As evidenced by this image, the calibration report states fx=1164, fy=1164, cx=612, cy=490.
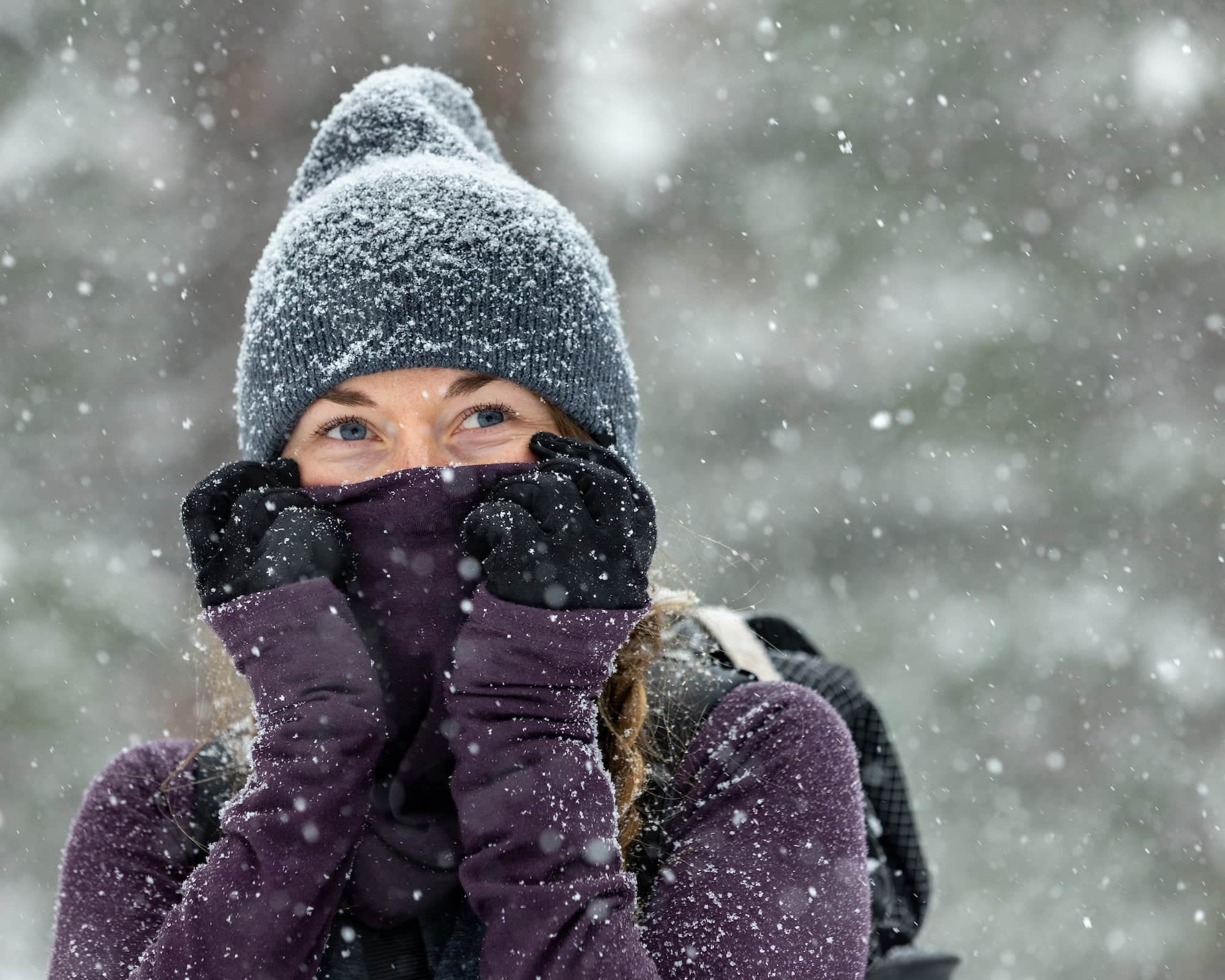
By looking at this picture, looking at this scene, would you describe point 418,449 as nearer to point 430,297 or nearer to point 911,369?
point 430,297

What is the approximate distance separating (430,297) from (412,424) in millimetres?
240

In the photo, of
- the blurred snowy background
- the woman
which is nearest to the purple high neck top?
the woman

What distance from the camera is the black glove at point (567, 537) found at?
177cm

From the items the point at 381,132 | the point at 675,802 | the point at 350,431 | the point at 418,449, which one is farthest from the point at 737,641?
the point at 381,132

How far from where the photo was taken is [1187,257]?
22.5 ft

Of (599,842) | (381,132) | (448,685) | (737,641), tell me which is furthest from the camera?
(381,132)

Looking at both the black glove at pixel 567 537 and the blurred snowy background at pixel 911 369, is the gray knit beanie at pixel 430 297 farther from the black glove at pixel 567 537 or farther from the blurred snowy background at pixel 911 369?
the blurred snowy background at pixel 911 369

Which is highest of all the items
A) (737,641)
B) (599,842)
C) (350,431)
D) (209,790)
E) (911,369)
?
(911,369)

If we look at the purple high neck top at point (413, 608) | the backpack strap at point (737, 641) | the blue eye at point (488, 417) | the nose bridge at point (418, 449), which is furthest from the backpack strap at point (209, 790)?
the backpack strap at point (737, 641)

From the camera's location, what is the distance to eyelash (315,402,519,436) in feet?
6.80

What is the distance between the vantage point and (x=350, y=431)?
209 cm

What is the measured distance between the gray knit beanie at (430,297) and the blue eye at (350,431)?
69 mm

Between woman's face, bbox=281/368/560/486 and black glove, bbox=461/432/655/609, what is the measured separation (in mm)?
159

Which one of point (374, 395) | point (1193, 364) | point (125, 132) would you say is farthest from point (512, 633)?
point (1193, 364)
